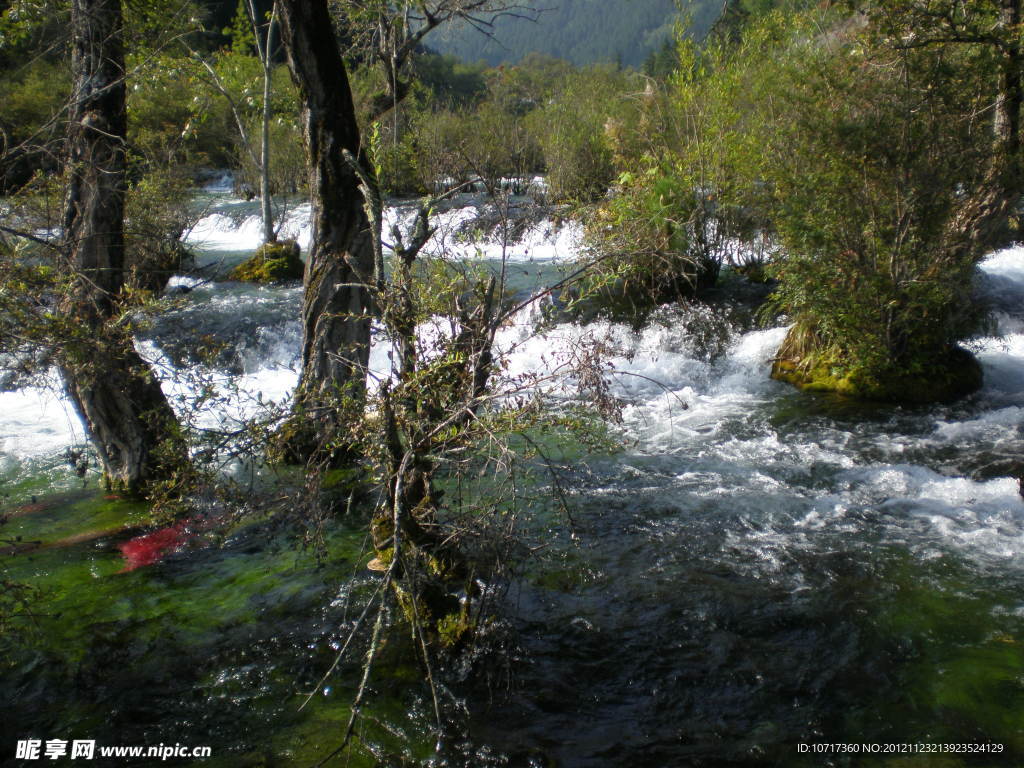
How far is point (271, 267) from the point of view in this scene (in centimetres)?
1470

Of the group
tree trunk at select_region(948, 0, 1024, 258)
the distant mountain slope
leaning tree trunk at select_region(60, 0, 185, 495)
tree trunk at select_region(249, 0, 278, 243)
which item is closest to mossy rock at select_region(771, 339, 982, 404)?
tree trunk at select_region(948, 0, 1024, 258)

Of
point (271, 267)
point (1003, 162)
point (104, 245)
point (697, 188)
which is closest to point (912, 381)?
point (1003, 162)

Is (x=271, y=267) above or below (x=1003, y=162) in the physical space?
below

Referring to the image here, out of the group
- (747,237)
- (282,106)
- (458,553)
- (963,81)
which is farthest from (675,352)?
(282,106)

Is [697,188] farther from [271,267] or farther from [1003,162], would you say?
[271,267]

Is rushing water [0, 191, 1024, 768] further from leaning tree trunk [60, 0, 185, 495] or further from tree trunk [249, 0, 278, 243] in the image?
tree trunk [249, 0, 278, 243]

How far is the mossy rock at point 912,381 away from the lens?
833cm

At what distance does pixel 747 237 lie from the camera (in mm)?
11742

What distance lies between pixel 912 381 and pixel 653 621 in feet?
18.6

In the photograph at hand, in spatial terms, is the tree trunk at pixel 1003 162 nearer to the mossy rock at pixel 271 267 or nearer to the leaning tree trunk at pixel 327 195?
the leaning tree trunk at pixel 327 195

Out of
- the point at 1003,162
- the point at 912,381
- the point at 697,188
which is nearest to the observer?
the point at 1003,162

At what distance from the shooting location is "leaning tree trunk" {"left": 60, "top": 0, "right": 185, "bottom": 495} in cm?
545

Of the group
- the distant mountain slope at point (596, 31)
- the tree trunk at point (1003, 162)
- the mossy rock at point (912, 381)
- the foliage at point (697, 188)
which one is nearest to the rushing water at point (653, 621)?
the mossy rock at point (912, 381)

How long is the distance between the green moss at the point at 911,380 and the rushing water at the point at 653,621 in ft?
2.63
